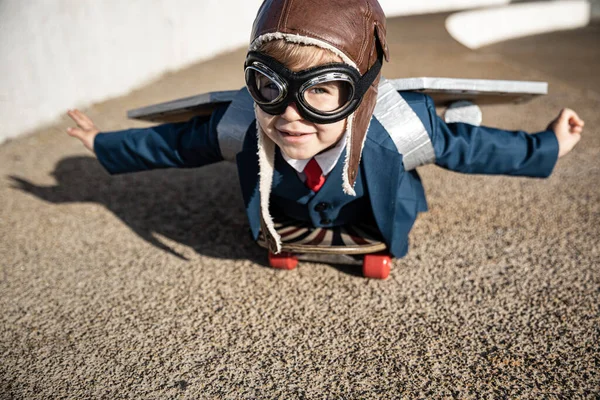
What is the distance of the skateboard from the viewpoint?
73.1 inches

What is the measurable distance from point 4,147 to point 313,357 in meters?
2.47

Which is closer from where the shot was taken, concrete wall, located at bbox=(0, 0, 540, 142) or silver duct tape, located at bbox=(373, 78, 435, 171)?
silver duct tape, located at bbox=(373, 78, 435, 171)

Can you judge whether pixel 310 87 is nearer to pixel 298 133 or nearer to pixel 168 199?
pixel 298 133

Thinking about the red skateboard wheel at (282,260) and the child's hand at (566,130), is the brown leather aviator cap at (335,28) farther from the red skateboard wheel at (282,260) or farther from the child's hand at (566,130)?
the child's hand at (566,130)

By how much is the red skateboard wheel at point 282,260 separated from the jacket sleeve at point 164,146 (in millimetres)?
423

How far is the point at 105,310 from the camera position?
6.23 ft

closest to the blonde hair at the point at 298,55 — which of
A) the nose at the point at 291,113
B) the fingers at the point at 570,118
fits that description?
the nose at the point at 291,113

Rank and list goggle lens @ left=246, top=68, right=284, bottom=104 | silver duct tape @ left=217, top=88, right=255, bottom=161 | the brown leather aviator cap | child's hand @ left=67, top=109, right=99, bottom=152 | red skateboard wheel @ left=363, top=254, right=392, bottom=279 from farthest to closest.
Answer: child's hand @ left=67, top=109, right=99, bottom=152 < red skateboard wheel @ left=363, top=254, right=392, bottom=279 < silver duct tape @ left=217, top=88, right=255, bottom=161 < goggle lens @ left=246, top=68, right=284, bottom=104 < the brown leather aviator cap

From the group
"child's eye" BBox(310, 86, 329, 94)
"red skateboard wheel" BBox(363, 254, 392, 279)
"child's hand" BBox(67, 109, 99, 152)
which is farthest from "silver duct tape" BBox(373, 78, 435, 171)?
Answer: "child's hand" BBox(67, 109, 99, 152)

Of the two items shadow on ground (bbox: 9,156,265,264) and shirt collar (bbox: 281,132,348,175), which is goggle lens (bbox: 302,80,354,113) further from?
shadow on ground (bbox: 9,156,265,264)

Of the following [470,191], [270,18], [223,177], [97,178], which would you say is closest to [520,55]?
[470,191]

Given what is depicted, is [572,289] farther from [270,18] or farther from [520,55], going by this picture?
[520,55]

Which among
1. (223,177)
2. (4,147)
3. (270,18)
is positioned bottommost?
(223,177)

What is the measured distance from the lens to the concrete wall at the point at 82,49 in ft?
10.8
